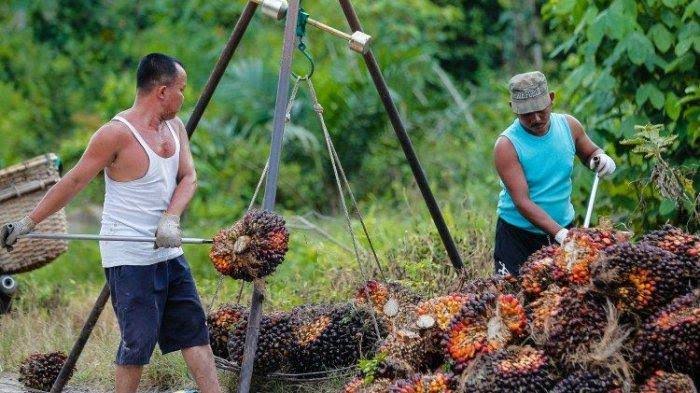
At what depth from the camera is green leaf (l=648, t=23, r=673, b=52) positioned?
6.59 meters

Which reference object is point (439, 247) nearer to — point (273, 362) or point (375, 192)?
point (273, 362)

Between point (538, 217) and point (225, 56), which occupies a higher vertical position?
point (225, 56)

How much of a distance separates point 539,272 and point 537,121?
1.01m

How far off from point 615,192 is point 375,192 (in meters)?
4.39

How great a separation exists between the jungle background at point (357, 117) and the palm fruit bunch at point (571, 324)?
1.16 metres

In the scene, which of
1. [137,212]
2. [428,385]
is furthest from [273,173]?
[428,385]

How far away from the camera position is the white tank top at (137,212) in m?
4.88

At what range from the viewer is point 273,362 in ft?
17.4

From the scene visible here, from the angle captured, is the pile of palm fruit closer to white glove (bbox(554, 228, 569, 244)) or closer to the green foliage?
white glove (bbox(554, 228, 569, 244))

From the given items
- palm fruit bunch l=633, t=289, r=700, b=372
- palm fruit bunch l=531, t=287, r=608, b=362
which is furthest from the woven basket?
palm fruit bunch l=633, t=289, r=700, b=372

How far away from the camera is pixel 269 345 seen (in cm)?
525

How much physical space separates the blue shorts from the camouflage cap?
171 cm

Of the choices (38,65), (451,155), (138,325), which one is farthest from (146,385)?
(38,65)

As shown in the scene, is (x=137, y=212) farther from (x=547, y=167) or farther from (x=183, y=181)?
(x=547, y=167)
